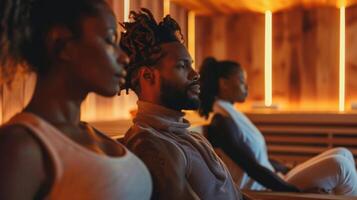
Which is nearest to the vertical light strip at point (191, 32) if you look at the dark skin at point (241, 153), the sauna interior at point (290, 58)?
the sauna interior at point (290, 58)

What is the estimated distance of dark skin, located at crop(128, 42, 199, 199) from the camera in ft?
3.32

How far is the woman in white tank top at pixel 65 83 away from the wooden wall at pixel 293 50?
2731 mm

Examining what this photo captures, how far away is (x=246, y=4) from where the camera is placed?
10.3 ft

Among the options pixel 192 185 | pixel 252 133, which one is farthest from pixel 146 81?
pixel 252 133

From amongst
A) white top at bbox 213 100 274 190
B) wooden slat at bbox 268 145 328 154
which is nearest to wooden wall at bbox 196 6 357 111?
wooden slat at bbox 268 145 328 154

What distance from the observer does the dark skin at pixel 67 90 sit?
2.08ft

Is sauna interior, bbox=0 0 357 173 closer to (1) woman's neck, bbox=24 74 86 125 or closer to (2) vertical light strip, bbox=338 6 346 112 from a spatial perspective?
(2) vertical light strip, bbox=338 6 346 112

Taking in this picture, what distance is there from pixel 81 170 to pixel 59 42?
0.67 feet

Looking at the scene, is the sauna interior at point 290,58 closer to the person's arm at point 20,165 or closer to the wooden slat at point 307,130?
the wooden slat at point 307,130

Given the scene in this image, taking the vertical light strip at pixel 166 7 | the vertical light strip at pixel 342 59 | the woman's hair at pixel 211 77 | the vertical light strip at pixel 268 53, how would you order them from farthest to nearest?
the vertical light strip at pixel 268 53, the vertical light strip at pixel 342 59, the vertical light strip at pixel 166 7, the woman's hair at pixel 211 77

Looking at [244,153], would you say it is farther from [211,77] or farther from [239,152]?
[211,77]

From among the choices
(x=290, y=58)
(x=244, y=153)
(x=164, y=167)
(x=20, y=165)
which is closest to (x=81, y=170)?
(x=20, y=165)

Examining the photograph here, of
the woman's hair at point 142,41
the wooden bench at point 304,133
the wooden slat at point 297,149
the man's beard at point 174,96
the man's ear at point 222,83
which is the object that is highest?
the woman's hair at point 142,41

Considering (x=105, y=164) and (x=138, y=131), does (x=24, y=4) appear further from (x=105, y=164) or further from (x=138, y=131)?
(x=138, y=131)
